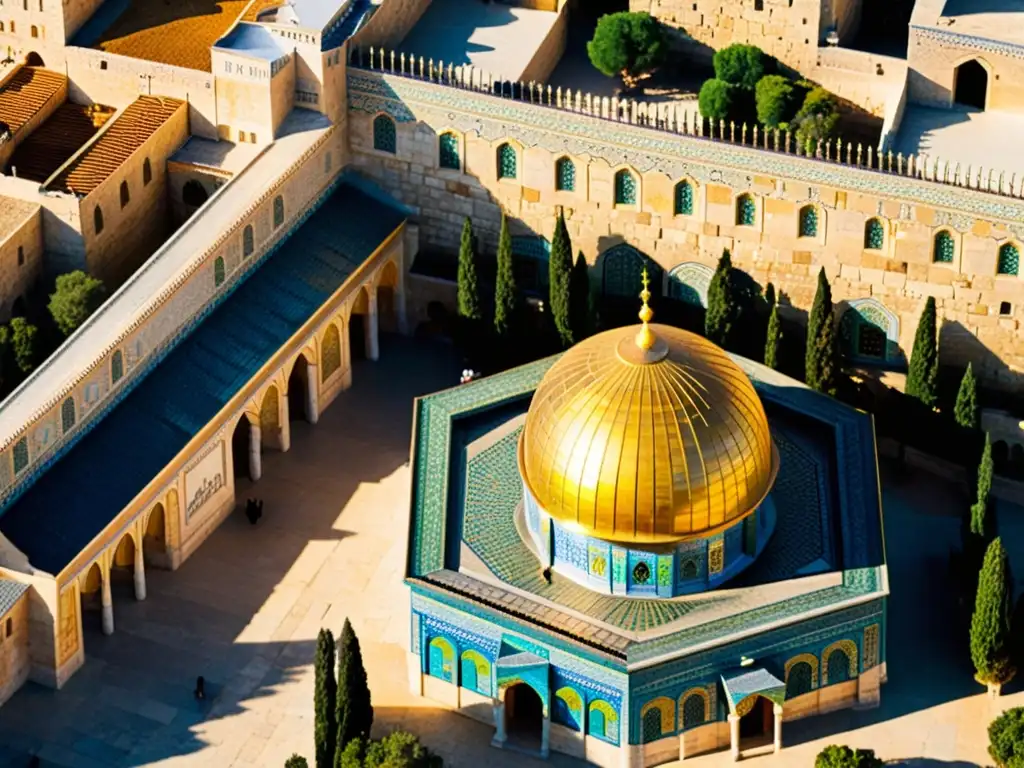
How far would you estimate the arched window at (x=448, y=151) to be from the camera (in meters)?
82.6

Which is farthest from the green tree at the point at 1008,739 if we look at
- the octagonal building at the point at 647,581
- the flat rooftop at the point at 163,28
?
the flat rooftop at the point at 163,28

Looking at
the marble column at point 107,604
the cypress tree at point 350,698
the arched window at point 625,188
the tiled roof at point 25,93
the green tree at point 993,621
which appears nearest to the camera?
the cypress tree at point 350,698

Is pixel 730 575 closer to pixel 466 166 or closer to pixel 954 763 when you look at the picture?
pixel 954 763

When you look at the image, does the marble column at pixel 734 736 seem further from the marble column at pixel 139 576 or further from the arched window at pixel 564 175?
the arched window at pixel 564 175

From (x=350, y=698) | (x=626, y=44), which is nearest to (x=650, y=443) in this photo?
(x=350, y=698)

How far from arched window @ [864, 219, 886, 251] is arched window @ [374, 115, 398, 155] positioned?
1321cm

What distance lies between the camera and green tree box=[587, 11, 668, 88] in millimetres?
85188

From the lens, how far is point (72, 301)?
78062 millimetres

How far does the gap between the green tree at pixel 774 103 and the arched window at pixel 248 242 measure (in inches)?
559

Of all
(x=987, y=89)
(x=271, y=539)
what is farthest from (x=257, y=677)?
(x=987, y=89)

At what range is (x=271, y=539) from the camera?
254 feet

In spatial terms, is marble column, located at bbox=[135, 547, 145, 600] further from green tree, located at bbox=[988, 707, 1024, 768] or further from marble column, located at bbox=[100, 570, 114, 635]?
green tree, located at bbox=[988, 707, 1024, 768]

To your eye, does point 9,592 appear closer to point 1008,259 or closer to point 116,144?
point 116,144

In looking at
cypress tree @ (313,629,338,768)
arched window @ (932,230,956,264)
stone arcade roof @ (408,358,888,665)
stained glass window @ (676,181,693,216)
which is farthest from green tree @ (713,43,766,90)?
cypress tree @ (313,629,338,768)
